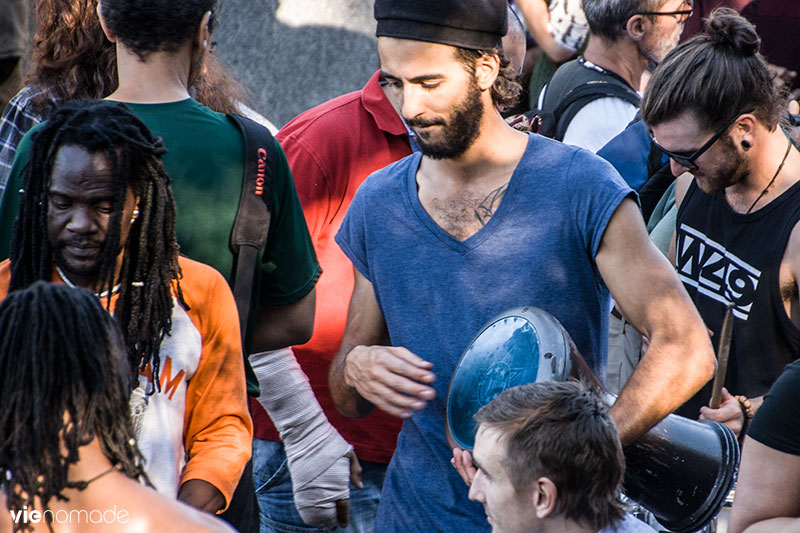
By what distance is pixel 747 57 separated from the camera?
363 centimetres

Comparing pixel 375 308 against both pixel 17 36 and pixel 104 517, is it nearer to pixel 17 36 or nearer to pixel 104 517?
pixel 104 517

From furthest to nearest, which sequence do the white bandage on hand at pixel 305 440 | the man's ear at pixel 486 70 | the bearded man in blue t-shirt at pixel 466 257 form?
the white bandage on hand at pixel 305 440
the man's ear at pixel 486 70
the bearded man in blue t-shirt at pixel 466 257

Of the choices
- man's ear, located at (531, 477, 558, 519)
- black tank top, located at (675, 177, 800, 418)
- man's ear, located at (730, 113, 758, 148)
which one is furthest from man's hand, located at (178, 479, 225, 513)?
man's ear, located at (730, 113, 758, 148)

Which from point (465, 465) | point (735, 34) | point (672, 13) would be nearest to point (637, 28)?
point (672, 13)

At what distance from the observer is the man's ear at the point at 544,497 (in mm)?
2295

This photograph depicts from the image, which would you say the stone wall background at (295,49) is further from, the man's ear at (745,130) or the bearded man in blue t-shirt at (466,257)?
the bearded man in blue t-shirt at (466,257)

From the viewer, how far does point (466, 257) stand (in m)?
2.76

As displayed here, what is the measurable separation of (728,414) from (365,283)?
3.95ft

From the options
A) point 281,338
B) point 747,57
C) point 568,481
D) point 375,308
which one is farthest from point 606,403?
point 747,57

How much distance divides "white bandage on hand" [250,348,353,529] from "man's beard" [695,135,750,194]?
5.05ft

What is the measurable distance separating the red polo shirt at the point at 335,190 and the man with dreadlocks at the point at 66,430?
62.5 inches

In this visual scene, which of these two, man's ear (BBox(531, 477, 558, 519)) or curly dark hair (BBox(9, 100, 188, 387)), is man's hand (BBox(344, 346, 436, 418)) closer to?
man's ear (BBox(531, 477, 558, 519))

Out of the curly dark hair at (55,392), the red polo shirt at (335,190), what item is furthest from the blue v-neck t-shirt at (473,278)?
the curly dark hair at (55,392)

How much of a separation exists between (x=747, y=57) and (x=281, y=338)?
1874 millimetres
